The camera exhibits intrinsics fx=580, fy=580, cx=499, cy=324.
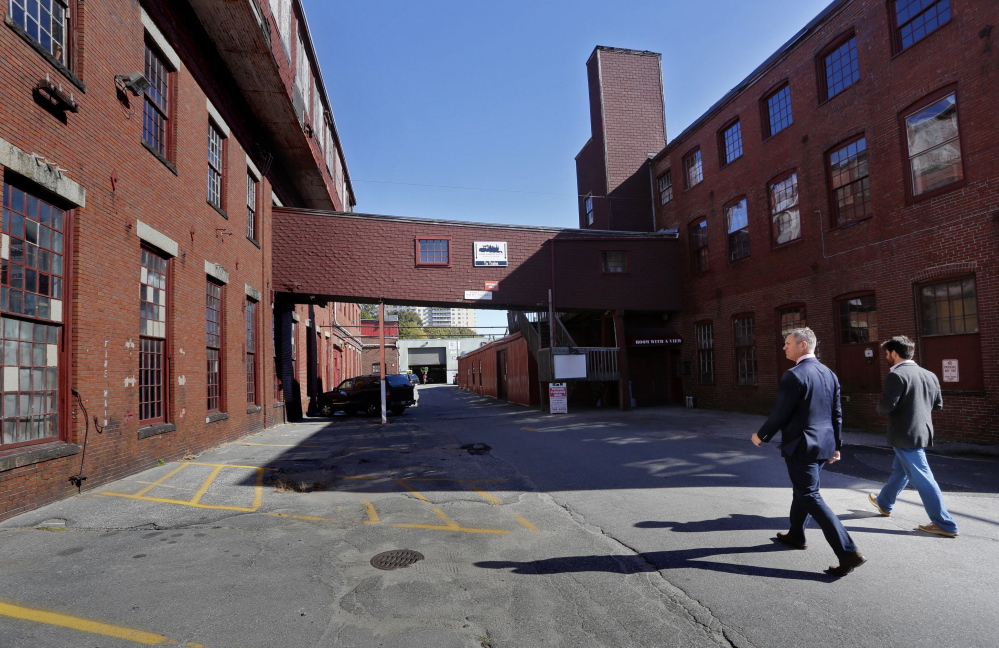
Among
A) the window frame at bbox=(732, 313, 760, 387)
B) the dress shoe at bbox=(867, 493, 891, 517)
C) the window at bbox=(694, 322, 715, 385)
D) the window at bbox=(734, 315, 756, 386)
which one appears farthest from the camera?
the window at bbox=(694, 322, 715, 385)

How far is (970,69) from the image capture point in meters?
11.4

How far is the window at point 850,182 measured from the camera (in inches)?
556

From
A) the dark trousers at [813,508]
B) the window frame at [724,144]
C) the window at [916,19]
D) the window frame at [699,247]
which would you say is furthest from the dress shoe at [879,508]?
the window frame at [724,144]

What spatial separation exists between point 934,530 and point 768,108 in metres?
15.9

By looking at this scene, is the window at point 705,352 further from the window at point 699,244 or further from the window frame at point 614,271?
the window frame at point 614,271

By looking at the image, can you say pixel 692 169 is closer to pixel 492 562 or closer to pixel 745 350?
pixel 745 350

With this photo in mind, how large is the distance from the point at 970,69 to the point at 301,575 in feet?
47.7

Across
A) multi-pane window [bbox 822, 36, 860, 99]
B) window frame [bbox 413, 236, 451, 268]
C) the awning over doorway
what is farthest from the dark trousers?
the awning over doorway

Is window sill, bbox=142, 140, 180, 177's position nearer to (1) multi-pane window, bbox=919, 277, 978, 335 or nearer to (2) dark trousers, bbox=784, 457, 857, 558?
(2) dark trousers, bbox=784, 457, 857, 558

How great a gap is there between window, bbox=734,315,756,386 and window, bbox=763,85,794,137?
227 inches

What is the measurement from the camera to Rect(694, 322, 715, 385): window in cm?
2023

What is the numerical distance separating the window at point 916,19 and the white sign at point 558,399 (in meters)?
12.9

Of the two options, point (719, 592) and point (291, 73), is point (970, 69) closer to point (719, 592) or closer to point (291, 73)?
point (719, 592)

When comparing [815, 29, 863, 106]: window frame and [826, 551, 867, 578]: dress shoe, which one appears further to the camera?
[815, 29, 863, 106]: window frame
